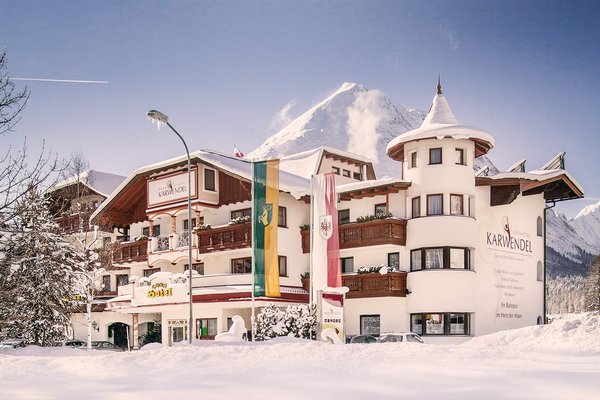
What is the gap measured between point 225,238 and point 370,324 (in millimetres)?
9891

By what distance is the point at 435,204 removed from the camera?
3675 cm

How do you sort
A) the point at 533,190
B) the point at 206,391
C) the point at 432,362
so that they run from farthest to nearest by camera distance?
the point at 533,190
the point at 432,362
the point at 206,391

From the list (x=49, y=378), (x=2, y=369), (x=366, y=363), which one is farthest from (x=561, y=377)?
(x=2, y=369)

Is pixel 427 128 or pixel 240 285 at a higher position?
pixel 427 128

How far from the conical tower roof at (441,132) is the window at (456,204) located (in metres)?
3.01

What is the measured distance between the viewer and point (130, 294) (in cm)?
4591

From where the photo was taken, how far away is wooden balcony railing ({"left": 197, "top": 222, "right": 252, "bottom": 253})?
4062 centimetres

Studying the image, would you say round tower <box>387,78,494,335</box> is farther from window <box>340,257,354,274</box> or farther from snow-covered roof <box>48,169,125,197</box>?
snow-covered roof <box>48,169,125,197</box>

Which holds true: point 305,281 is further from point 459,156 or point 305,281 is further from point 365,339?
point 459,156

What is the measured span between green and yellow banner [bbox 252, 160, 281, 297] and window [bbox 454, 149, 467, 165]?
9165 mm

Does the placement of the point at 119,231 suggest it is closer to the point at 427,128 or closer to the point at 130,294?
the point at 130,294

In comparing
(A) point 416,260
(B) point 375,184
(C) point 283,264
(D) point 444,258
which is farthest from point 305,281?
(D) point 444,258

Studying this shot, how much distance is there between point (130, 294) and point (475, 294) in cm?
2183

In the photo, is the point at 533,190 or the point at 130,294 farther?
the point at 130,294
